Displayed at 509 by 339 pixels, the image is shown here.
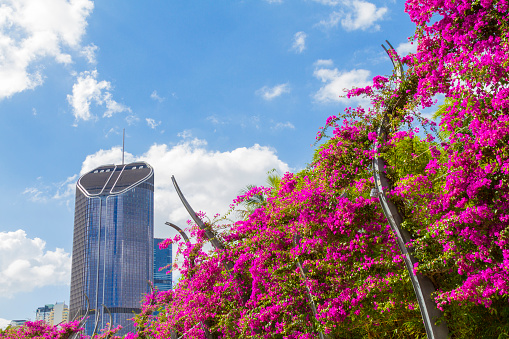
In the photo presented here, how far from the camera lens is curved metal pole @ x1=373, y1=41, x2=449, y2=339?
602 centimetres

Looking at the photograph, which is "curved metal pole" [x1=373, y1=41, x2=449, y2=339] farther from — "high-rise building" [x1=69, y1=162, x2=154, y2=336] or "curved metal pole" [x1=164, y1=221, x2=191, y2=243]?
"high-rise building" [x1=69, y1=162, x2=154, y2=336]

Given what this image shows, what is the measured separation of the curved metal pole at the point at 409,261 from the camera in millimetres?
6020

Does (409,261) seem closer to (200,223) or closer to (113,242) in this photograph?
(200,223)

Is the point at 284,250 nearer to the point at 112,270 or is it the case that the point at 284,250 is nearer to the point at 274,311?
the point at 274,311

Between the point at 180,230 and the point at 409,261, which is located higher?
the point at 180,230

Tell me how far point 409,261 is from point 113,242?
142940 mm

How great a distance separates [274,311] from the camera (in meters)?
8.87

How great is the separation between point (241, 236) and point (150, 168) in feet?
483

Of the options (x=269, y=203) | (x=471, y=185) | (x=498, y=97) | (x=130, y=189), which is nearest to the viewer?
(x=498, y=97)

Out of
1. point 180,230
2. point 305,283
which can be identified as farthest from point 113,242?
point 305,283

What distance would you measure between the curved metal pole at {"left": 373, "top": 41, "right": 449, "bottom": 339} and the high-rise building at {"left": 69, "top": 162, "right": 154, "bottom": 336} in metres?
137

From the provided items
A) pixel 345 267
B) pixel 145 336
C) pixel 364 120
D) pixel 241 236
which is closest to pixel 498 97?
pixel 364 120

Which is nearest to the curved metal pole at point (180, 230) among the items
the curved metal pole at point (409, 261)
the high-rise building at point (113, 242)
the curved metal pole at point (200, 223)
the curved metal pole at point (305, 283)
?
the curved metal pole at point (200, 223)

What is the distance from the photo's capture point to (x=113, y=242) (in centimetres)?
14050
